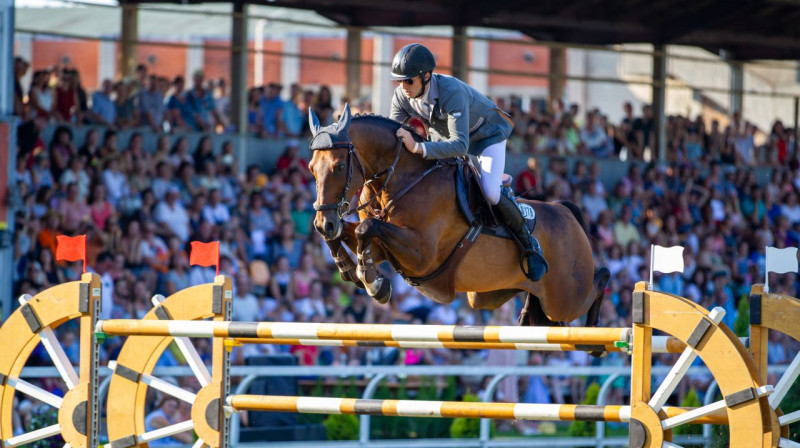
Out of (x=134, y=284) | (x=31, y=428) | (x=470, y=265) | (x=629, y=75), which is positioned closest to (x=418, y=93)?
(x=470, y=265)

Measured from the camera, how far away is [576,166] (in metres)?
15.4

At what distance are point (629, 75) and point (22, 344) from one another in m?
19.0

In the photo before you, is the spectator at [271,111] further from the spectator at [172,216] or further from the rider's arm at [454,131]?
the rider's arm at [454,131]

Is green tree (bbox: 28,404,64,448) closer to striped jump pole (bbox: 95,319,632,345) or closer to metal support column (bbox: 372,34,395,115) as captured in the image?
striped jump pole (bbox: 95,319,632,345)

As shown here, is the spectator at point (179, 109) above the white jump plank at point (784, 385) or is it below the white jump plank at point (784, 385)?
above

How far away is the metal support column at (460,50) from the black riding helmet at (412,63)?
967cm

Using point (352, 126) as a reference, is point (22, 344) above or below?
below

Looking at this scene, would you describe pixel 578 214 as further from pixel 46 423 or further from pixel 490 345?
pixel 46 423

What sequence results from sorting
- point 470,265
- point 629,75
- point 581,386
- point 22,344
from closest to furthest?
point 22,344
point 470,265
point 581,386
point 629,75

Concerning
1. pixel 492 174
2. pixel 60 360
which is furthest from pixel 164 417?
pixel 492 174

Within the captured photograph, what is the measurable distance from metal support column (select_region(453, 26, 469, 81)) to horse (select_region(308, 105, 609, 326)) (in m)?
8.85

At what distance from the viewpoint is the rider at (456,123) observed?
6.14m

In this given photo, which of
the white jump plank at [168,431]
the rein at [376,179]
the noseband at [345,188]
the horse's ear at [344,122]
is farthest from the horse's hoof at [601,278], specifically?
the white jump plank at [168,431]

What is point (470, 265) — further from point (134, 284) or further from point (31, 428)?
point (134, 284)
